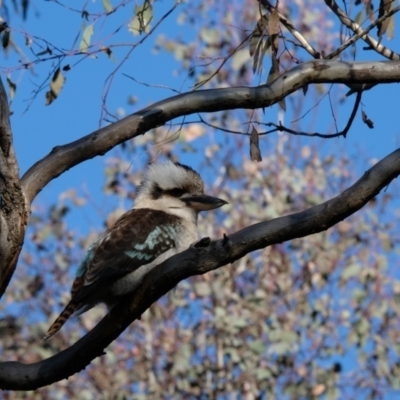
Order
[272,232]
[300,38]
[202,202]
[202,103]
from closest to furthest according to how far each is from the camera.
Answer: [272,232], [202,103], [300,38], [202,202]

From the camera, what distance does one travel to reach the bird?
346cm

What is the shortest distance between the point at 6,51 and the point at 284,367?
3345 mm

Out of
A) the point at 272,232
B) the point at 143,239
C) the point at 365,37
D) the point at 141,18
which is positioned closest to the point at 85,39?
the point at 141,18

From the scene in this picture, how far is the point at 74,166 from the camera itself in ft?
9.87

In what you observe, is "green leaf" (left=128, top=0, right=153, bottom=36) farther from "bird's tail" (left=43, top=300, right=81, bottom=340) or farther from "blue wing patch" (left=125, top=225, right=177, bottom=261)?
"bird's tail" (left=43, top=300, right=81, bottom=340)

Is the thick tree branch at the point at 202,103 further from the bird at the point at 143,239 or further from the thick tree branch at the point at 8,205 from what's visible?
the bird at the point at 143,239

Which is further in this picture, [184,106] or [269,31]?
[269,31]

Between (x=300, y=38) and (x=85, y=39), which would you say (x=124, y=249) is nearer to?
(x=85, y=39)

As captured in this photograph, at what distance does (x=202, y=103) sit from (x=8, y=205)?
609 millimetres

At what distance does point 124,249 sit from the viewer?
3.56m

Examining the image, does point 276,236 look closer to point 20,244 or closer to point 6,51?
point 20,244

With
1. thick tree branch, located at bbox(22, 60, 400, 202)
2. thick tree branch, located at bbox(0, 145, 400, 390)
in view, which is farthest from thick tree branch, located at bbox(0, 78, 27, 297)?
thick tree branch, located at bbox(0, 145, 400, 390)

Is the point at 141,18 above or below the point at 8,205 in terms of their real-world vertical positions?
above

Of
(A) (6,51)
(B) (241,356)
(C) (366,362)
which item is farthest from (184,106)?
(C) (366,362)
